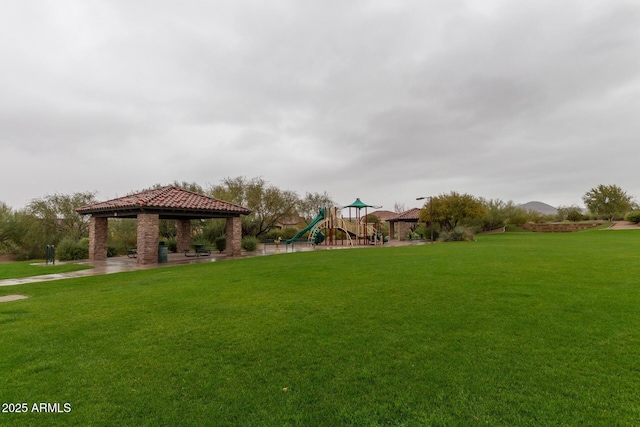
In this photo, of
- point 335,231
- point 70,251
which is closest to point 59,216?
point 70,251

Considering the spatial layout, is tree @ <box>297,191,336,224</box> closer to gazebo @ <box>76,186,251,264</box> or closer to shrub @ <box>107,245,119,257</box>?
gazebo @ <box>76,186,251,264</box>

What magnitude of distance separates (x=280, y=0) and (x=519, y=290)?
40.5ft

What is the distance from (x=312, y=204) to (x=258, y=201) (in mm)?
22914

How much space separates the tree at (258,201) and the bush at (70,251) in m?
12.5

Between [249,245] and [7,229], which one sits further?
[7,229]

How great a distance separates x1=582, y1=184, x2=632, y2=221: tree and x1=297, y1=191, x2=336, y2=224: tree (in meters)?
41.5

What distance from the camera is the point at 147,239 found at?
45.9 feet

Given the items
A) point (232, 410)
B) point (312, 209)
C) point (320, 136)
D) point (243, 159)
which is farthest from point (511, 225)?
point (232, 410)

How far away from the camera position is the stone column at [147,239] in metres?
13.8

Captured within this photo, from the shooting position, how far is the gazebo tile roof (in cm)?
1391

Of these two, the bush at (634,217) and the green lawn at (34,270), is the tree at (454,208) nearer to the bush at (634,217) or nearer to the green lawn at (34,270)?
the bush at (634,217)

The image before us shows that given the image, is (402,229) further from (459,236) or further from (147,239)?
(147,239)

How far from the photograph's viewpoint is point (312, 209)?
51.0 m

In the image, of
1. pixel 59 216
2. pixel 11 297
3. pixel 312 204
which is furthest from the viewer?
pixel 312 204
